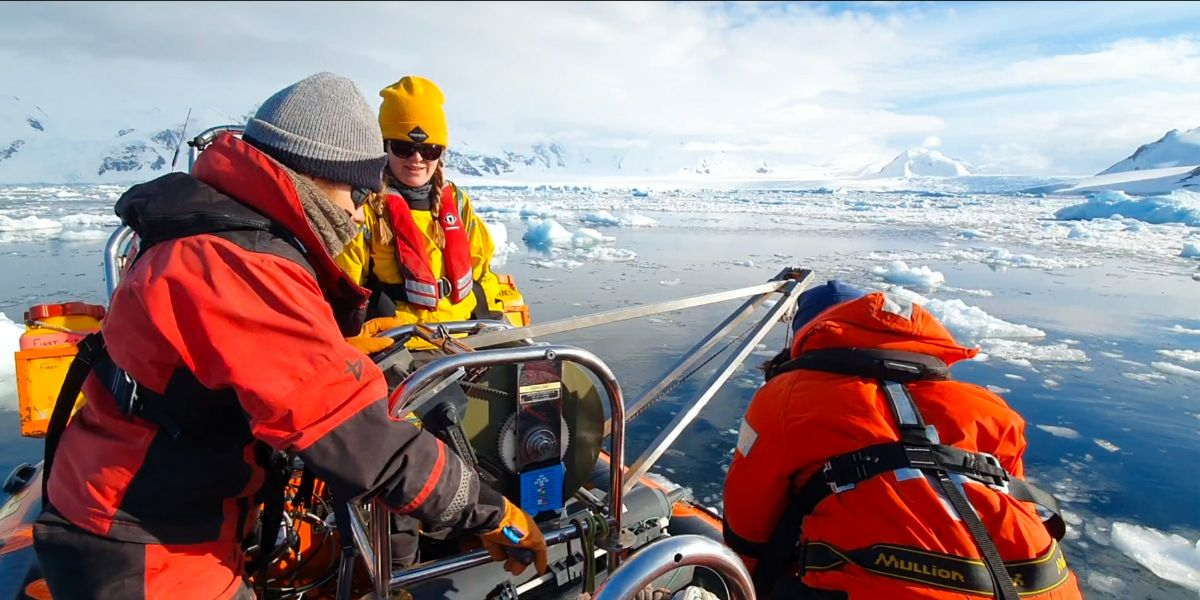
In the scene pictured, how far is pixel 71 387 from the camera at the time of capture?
122 cm

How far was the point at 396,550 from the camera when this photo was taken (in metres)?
1.68

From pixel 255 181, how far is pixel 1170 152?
101 meters

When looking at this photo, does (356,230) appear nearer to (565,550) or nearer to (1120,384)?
(565,550)

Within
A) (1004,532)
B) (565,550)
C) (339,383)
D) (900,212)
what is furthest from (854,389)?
(900,212)

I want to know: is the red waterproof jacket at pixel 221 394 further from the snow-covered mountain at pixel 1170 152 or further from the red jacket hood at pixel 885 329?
the snow-covered mountain at pixel 1170 152

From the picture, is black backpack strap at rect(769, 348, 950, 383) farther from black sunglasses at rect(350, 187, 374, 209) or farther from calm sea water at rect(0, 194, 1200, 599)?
calm sea water at rect(0, 194, 1200, 599)

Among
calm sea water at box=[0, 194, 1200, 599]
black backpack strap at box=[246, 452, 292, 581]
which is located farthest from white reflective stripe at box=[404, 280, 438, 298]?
calm sea water at box=[0, 194, 1200, 599]

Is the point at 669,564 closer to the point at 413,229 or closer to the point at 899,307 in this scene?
the point at 899,307

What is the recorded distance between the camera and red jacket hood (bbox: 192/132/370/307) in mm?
1025

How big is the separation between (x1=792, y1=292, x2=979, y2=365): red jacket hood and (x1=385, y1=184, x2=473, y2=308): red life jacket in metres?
1.35

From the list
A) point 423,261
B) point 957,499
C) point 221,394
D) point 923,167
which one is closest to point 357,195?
point 221,394

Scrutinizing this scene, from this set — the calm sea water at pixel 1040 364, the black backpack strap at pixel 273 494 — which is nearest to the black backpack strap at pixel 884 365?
the black backpack strap at pixel 273 494

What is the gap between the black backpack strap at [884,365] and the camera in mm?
1482

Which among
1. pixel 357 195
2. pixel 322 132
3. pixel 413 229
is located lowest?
pixel 413 229
